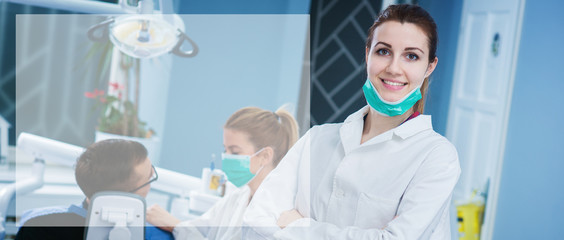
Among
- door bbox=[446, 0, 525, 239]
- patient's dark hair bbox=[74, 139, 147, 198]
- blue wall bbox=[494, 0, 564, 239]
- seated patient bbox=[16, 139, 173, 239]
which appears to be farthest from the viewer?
door bbox=[446, 0, 525, 239]

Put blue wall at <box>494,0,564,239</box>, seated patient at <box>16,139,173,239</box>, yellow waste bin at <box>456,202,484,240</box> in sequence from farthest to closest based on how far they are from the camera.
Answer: yellow waste bin at <box>456,202,484,240</box> → blue wall at <box>494,0,564,239</box> → seated patient at <box>16,139,173,239</box>

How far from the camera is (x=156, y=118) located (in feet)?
7.94

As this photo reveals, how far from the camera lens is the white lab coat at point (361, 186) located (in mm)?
1155

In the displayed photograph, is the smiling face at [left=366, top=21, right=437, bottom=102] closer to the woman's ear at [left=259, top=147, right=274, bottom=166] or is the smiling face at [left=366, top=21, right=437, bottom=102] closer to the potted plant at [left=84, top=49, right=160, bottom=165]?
the woman's ear at [left=259, top=147, right=274, bottom=166]

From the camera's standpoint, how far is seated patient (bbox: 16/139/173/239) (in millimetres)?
1876

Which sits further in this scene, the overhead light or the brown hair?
the overhead light

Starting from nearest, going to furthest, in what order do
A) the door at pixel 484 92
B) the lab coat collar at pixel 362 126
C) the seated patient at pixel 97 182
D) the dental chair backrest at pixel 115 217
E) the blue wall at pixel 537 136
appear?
the lab coat collar at pixel 362 126, the dental chair backrest at pixel 115 217, the seated patient at pixel 97 182, the blue wall at pixel 537 136, the door at pixel 484 92

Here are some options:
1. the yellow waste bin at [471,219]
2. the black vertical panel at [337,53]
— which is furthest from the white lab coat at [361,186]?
the black vertical panel at [337,53]

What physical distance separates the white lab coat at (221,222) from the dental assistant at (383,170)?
2.42 feet

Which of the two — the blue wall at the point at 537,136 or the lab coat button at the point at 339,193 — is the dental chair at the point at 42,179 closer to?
the lab coat button at the point at 339,193

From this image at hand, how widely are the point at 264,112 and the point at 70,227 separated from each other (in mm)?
854

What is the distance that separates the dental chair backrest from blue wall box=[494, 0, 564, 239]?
192 centimetres

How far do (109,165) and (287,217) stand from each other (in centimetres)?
96

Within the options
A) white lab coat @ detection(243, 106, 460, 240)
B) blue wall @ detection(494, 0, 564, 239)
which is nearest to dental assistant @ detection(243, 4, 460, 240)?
white lab coat @ detection(243, 106, 460, 240)
